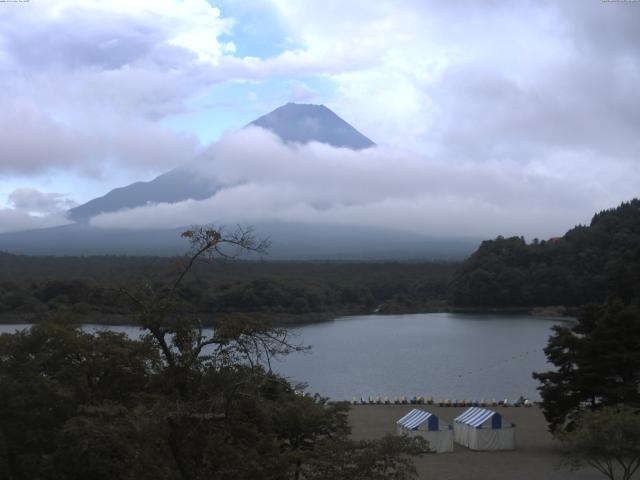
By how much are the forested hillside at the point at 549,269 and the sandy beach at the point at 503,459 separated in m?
28.2

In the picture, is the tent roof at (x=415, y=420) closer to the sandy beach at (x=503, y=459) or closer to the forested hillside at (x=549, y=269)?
the sandy beach at (x=503, y=459)

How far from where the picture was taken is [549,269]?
43.3m

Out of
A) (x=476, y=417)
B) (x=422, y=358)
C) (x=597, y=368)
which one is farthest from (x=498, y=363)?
(x=597, y=368)

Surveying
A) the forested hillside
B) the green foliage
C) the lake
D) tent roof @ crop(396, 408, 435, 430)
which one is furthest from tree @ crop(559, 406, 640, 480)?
the forested hillside

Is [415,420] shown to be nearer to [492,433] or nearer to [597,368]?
[492,433]

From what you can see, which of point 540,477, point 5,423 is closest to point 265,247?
point 5,423

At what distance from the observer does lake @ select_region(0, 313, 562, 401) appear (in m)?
20.4

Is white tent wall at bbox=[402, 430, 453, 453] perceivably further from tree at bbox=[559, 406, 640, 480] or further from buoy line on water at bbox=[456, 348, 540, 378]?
buoy line on water at bbox=[456, 348, 540, 378]

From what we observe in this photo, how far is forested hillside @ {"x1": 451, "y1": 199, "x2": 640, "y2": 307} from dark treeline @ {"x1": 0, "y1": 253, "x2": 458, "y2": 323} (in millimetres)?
2933

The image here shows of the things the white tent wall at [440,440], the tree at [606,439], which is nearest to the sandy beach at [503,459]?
the white tent wall at [440,440]

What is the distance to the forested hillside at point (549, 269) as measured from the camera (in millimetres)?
42500

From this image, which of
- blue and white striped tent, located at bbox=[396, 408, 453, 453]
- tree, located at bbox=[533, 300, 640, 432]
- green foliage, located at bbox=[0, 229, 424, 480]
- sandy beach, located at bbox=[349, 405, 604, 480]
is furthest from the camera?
blue and white striped tent, located at bbox=[396, 408, 453, 453]

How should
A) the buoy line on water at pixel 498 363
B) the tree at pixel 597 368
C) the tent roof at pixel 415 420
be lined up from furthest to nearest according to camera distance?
the buoy line on water at pixel 498 363, the tent roof at pixel 415 420, the tree at pixel 597 368

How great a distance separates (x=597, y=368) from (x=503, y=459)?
1.97 m
